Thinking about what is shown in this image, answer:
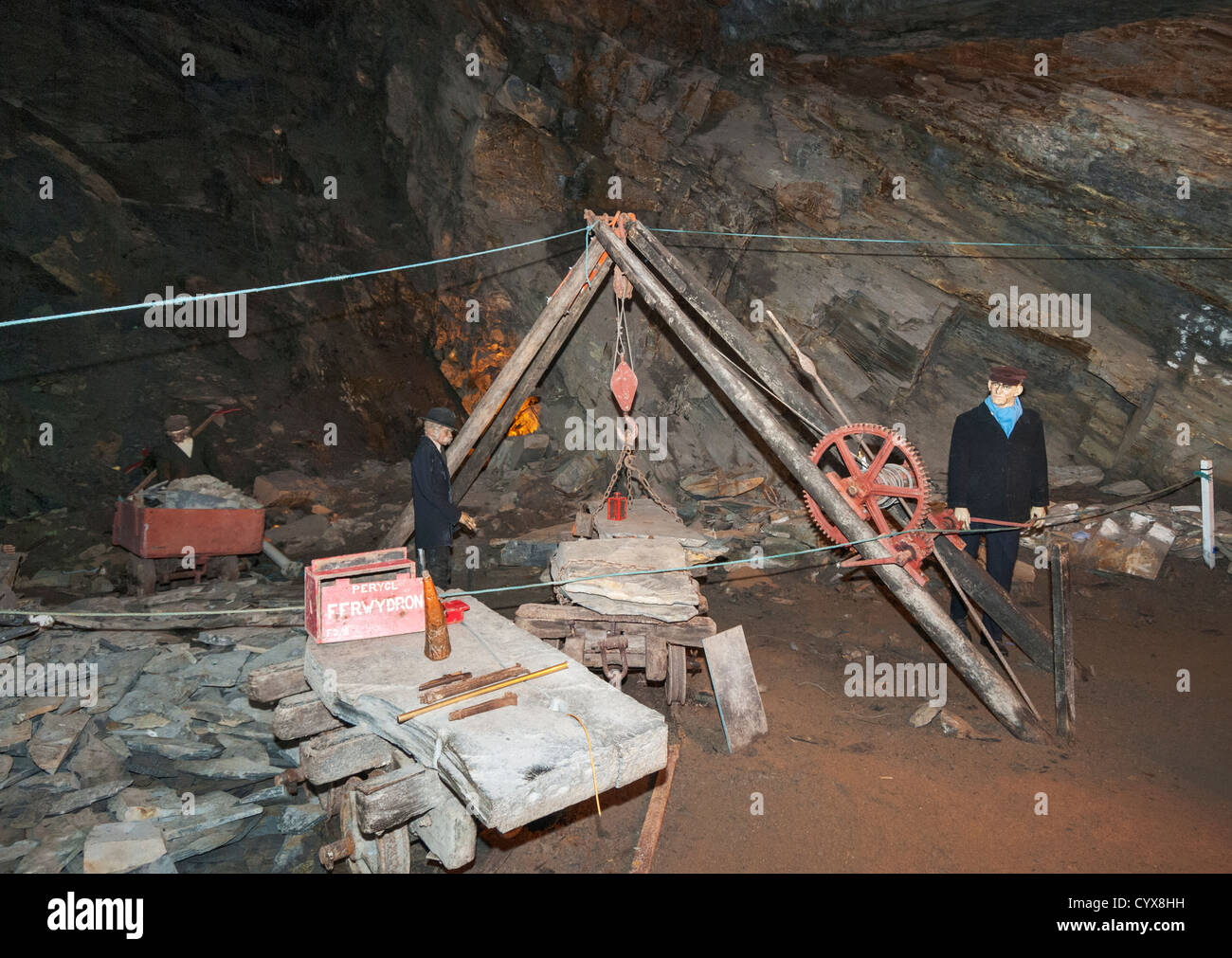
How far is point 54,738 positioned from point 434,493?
2.80m

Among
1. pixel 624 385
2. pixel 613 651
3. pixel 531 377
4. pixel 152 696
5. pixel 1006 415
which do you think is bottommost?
pixel 152 696

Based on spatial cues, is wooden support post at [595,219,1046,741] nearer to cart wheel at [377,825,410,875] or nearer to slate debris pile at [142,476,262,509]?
cart wheel at [377,825,410,875]

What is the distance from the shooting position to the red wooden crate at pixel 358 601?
14.6 feet

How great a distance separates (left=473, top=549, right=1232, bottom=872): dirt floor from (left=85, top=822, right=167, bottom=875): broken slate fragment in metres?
1.63

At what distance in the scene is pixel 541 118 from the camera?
10.7 m

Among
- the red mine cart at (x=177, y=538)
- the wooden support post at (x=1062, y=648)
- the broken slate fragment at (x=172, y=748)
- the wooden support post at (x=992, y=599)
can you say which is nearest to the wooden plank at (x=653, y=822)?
the wooden support post at (x=992, y=599)

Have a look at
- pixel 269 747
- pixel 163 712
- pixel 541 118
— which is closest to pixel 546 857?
pixel 269 747

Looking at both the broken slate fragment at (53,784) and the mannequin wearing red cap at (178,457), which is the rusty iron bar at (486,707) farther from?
the mannequin wearing red cap at (178,457)

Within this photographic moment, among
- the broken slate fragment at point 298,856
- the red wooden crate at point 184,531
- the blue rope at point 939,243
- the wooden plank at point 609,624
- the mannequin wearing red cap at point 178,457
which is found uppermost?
the blue rope at point 939,243

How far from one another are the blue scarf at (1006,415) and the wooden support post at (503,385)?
11.0 ft

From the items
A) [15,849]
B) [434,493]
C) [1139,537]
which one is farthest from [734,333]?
[15,849]

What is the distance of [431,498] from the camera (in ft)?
20.3

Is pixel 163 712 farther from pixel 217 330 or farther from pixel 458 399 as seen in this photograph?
pixel 217 330

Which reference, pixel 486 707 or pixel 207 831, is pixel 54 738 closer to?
pixel 207 831
